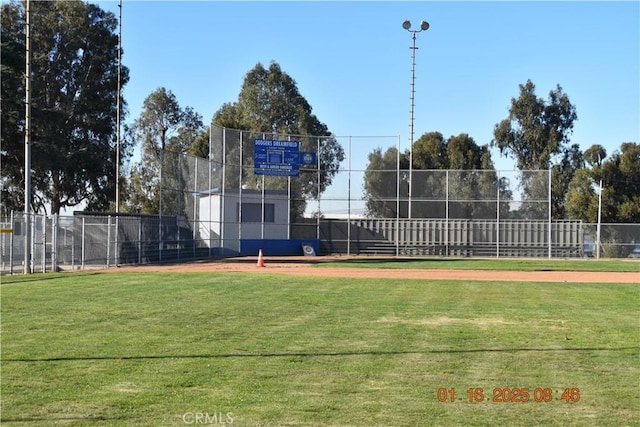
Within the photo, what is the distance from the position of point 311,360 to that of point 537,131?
6171 cm

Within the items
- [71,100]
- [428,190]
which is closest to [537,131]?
[428,190]

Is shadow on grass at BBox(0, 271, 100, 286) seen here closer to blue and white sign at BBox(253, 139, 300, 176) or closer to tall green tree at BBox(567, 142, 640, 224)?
blue and white sign at BBox(253, 139, 300, 176)

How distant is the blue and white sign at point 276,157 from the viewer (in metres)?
43.0

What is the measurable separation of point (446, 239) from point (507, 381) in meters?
38.1

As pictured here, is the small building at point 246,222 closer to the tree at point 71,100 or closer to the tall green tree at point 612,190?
the tree at point 71,100

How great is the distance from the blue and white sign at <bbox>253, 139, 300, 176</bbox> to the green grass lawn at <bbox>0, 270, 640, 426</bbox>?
2717 centimetres

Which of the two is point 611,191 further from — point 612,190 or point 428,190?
point 428,190

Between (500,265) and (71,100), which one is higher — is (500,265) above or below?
below

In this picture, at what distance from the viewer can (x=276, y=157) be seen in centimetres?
4359

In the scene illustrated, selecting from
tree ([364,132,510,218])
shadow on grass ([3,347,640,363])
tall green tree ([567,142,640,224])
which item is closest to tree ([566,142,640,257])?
tall green tree ([567,142,640,224])

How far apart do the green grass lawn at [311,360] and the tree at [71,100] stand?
124 feet

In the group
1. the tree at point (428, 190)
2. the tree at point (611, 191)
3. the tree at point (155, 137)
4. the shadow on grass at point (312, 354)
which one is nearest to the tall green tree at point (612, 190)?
the tree at point (611, 191)

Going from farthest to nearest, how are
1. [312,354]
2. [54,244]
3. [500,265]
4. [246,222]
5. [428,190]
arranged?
[428,190] → [246,222] → [500,265] → [54,244] → [312,354]

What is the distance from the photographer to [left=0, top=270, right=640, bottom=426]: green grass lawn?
20.9 ft
